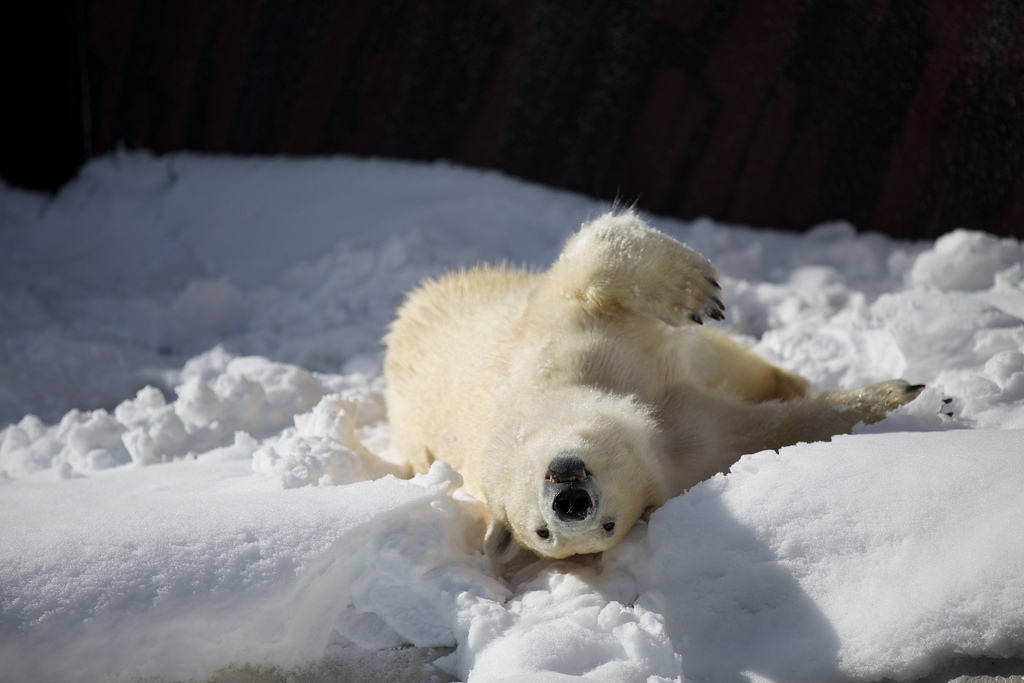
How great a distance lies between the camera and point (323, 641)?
7.36 ft

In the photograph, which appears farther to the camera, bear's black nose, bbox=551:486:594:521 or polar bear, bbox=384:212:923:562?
polar bear, bbox=384:212:923:562

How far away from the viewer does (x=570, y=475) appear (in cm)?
213

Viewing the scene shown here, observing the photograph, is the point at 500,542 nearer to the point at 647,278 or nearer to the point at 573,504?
the point at 573,504

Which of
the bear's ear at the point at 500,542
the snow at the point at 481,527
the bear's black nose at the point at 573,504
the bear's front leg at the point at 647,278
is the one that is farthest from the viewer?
the bear's front leg at the point at 647,278

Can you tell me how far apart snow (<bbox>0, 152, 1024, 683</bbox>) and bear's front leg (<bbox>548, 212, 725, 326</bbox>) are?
27.3 inches

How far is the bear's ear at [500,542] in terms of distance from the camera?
96.4 inches

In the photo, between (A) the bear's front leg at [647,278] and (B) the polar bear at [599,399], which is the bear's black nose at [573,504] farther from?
(A) the bear's front leg at [647,278]

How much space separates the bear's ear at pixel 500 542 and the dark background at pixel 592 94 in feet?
10.5

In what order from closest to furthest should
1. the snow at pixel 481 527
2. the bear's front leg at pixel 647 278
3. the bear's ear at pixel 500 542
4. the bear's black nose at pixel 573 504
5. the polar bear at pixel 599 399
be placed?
the snow at pixel 481 527
the bear's black nose at pixel 573 504
the polar bear at pixel 599 399
the bear's ear at pixel 500 542
the bear's front leg at pixel 647 278

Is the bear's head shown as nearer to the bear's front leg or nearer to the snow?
the snow

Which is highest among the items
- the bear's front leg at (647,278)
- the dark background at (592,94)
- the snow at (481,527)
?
the dark background at (592,94)

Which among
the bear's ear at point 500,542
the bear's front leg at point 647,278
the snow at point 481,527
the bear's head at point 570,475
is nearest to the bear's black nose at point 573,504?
the bear's head at point 570,475

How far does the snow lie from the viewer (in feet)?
6.45

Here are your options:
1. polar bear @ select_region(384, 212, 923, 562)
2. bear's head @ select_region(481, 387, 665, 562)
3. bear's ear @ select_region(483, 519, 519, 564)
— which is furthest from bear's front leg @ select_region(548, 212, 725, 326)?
bear's ear @ select_region(483, 519, 519, 564)
